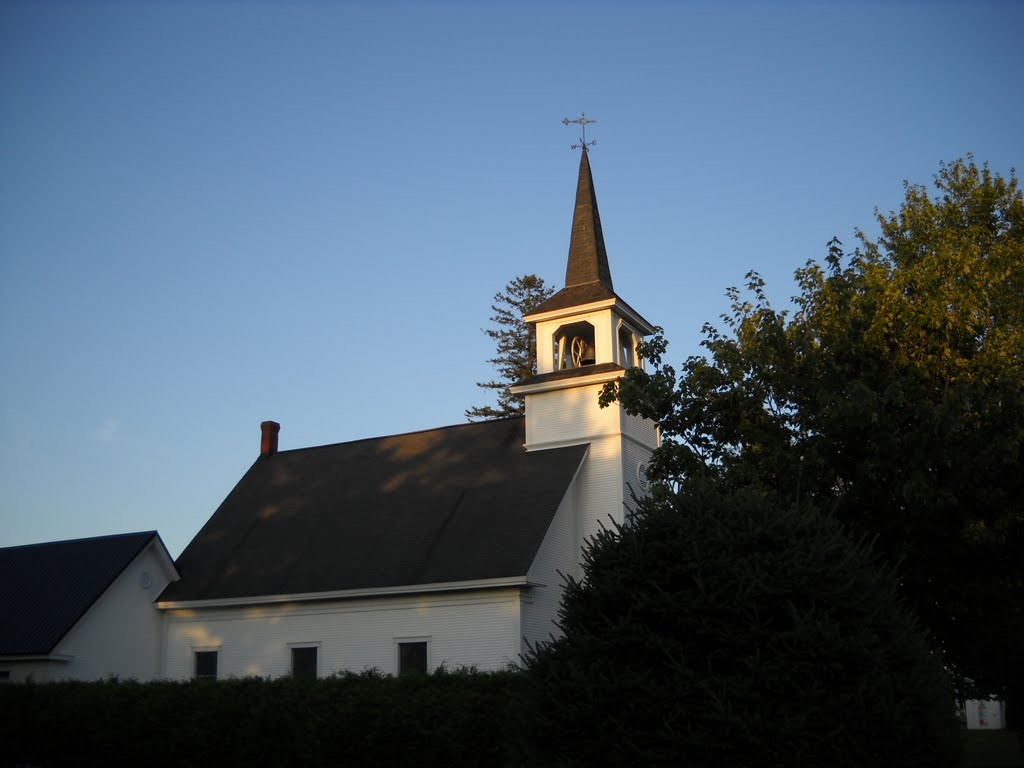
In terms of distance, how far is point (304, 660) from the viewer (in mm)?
27031

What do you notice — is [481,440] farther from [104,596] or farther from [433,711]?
[433,711]

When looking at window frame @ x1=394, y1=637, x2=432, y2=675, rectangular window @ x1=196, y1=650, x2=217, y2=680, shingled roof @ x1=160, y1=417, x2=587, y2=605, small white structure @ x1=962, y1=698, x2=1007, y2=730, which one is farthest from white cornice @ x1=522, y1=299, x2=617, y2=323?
small white structure @ x1=962, y1=698, x2=1007, y2=730

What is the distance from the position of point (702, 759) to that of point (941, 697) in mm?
2590

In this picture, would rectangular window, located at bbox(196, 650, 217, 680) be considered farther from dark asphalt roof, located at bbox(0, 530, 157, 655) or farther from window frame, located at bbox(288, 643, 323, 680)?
dark asphalt roof, located at bbox(0, 530, 157, 655)

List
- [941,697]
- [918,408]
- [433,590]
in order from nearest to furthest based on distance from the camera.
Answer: [941,697] < [918,408] < [433,590]

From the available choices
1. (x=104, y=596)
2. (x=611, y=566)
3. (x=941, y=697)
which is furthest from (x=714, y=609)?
(x=104, y=596)

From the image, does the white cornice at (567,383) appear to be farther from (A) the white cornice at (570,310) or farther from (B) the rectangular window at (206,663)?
(B) the rectangular window at (206,663)

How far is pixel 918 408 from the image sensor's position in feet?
51.4

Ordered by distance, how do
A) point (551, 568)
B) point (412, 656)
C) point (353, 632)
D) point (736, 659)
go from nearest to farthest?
point (736, 659), point (551, 568), point (412, 656), point (353, 632)

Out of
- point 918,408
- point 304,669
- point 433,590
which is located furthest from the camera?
point 304,669

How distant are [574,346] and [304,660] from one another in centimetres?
1228

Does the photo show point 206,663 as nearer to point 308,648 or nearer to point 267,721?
point 308,648

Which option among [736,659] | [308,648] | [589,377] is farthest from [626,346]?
[736,659]

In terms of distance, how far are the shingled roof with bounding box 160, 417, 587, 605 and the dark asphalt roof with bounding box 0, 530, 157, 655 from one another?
1.90m
